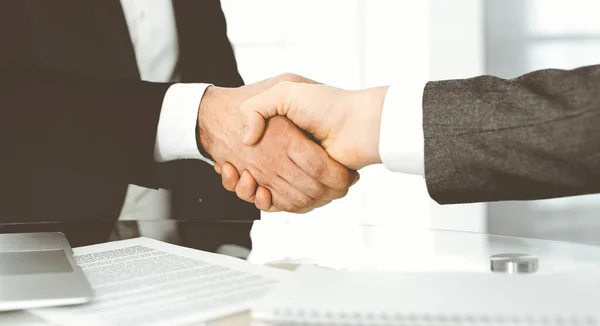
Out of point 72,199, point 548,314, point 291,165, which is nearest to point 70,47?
point 72,199

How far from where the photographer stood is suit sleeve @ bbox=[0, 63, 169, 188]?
130cm

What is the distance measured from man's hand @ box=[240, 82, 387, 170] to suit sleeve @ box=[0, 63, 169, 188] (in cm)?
29

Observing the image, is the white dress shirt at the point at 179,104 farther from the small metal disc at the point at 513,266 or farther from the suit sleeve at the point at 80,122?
the small metal disc at the point at 513,266

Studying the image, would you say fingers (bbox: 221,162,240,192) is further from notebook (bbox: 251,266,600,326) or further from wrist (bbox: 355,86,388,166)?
notebook (bbox: 251,266,600,326)

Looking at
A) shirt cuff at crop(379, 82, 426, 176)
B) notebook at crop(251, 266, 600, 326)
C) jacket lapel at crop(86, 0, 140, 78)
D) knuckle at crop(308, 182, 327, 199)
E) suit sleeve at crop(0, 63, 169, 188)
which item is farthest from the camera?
jacket lapel at crop(86, 0, 140, 78)

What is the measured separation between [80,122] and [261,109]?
0.50 m

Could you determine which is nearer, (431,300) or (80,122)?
(431,300)

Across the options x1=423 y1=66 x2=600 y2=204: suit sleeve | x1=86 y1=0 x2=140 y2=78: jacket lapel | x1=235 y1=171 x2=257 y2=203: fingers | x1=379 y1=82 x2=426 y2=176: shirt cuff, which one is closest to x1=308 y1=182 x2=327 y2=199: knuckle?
x1=235 y1=171 x2=257 y2=203: fingers

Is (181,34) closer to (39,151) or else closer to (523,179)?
(39,151)

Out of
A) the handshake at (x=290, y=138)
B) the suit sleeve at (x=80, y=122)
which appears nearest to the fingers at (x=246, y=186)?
the handshake at (x=290, y=138)

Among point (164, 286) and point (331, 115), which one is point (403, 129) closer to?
point (331, 115)

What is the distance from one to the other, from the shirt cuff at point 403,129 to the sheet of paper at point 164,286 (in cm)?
30

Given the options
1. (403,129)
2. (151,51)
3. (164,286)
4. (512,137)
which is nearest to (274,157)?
(403,129)

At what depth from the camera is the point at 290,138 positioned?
3.47ft
